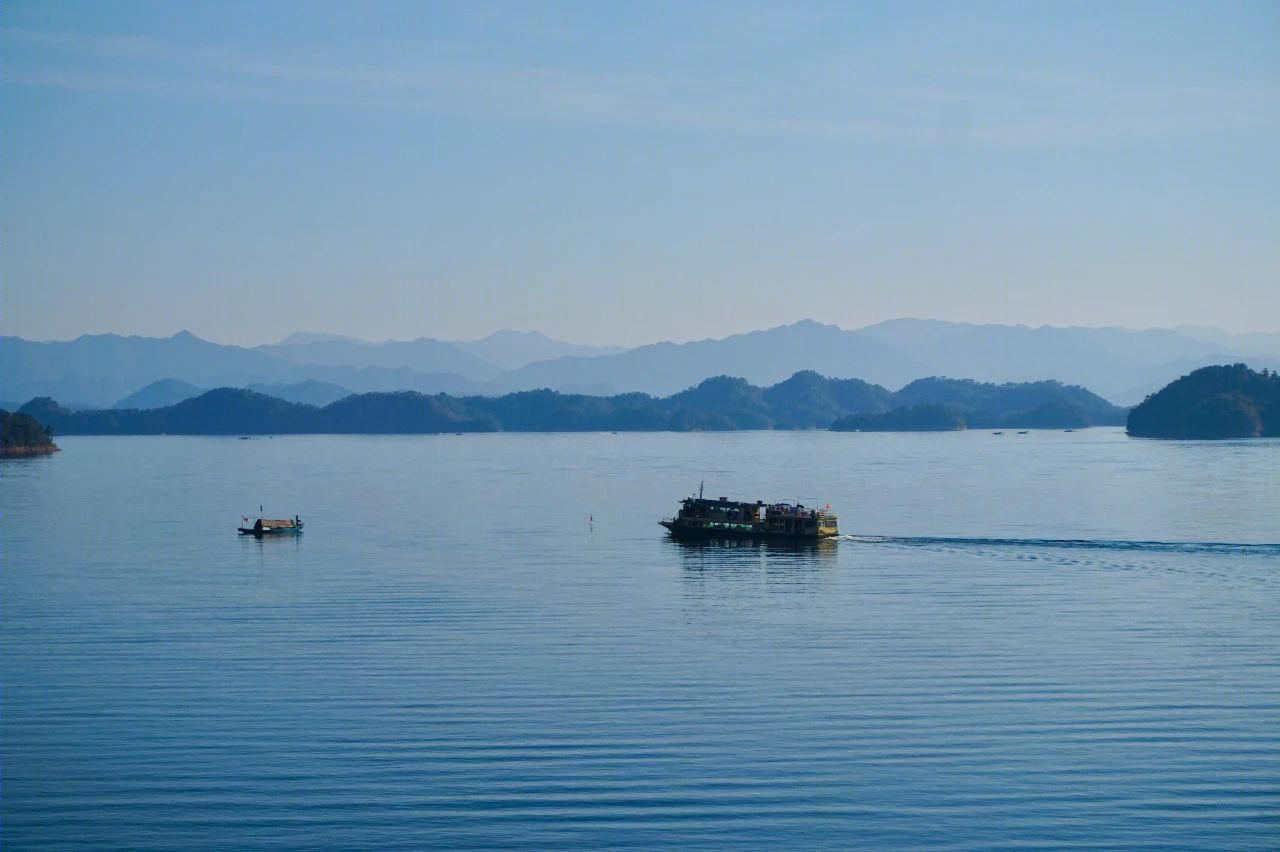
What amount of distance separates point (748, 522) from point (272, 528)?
24.1 meters

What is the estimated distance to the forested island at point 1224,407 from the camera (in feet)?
620

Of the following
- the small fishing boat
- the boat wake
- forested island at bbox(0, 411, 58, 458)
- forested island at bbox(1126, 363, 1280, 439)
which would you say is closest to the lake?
the boat wake

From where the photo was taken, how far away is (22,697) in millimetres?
29703

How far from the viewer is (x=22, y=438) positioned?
172375 millimetres

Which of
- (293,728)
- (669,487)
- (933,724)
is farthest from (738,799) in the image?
(669,487)

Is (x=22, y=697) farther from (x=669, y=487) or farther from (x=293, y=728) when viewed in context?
(x=669, y=487)

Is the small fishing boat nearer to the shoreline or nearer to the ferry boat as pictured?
the ferry boat

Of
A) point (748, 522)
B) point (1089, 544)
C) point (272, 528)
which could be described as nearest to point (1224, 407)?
point (748, 522)

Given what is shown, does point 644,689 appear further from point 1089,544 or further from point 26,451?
point 26,451

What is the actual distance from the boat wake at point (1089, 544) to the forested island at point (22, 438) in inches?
5179

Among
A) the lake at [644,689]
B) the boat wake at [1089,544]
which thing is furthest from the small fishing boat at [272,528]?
the boat wake at [1089,544]

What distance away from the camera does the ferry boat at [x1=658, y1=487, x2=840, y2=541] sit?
63.3 meters

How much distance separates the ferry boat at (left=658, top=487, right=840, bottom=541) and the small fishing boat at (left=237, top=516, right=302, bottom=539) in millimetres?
19078

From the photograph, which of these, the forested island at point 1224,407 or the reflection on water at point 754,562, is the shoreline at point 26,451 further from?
the forested island at point 1224,407
